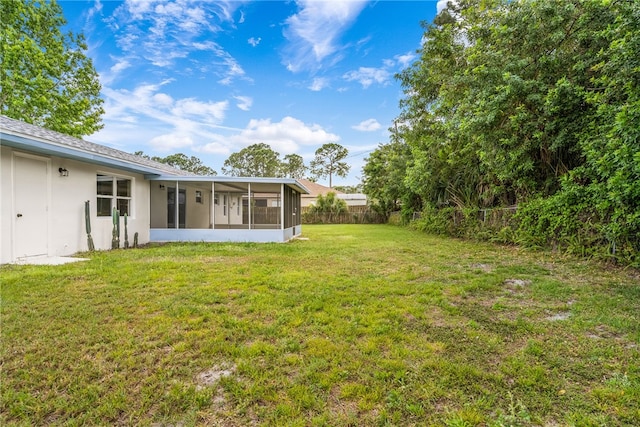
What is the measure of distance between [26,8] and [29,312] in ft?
63.2

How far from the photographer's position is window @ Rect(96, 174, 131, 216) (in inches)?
328

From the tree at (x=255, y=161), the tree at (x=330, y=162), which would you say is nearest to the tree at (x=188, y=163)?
the tree at (x=255, y=161)

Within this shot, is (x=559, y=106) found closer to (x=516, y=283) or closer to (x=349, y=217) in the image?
(x=516, y=283)

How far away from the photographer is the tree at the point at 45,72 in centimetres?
1472

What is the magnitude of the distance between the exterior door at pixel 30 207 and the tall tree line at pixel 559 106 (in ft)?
30.1

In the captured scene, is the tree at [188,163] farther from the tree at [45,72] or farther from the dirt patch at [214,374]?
the dirt patch at [214,374]

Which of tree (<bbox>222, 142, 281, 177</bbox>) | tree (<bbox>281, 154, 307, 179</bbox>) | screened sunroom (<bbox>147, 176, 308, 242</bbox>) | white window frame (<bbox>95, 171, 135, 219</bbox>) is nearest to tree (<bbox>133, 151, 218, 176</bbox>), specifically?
tree (<bbox>222, 142, 281, 177</bbox>)

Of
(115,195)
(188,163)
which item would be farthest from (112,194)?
(188,163)

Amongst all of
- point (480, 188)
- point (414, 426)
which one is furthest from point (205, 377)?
point (480, 188)

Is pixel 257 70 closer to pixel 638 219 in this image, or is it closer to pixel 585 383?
pixel 638 219

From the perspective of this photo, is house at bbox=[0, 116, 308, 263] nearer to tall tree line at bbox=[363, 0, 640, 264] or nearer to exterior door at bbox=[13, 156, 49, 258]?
exterior door at bbox=[13, 156, 49, 258]

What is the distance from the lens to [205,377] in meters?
2.38

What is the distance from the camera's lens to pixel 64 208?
719cm

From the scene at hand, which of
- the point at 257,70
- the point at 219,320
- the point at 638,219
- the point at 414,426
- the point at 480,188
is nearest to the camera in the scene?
the point at 414,426
